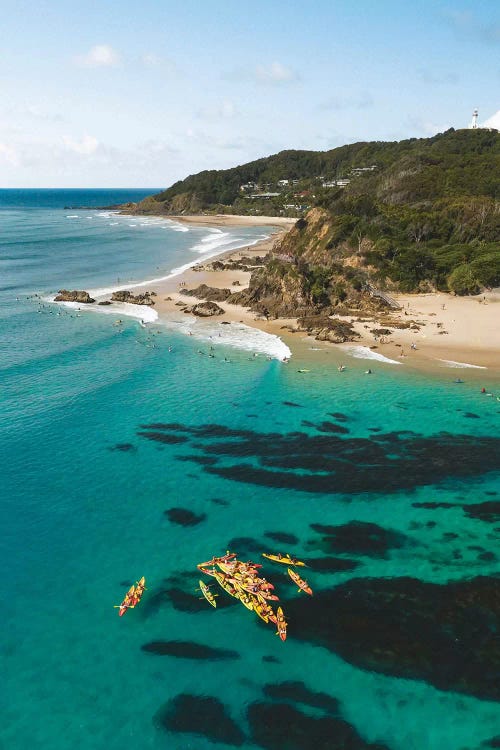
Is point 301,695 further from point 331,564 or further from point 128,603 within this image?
point 128,603

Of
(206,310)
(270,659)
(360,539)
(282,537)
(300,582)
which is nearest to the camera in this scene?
(270,659)

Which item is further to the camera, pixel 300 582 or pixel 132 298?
pixel 132 298

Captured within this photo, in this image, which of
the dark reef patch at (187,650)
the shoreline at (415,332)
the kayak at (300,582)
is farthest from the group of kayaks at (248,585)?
the shoreline at (415,332)

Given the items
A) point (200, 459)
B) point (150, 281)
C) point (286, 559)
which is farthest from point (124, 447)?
point (150, 281)

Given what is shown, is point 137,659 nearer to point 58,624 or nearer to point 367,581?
point 58,624

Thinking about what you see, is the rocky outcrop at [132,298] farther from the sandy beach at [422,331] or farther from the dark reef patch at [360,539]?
the dark reef patch at [360,539]

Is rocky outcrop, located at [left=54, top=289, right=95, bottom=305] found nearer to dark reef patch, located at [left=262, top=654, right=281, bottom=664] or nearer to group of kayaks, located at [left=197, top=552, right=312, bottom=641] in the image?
group of kayaks, located at [left=197, top=552, right=312, bottom=641]
